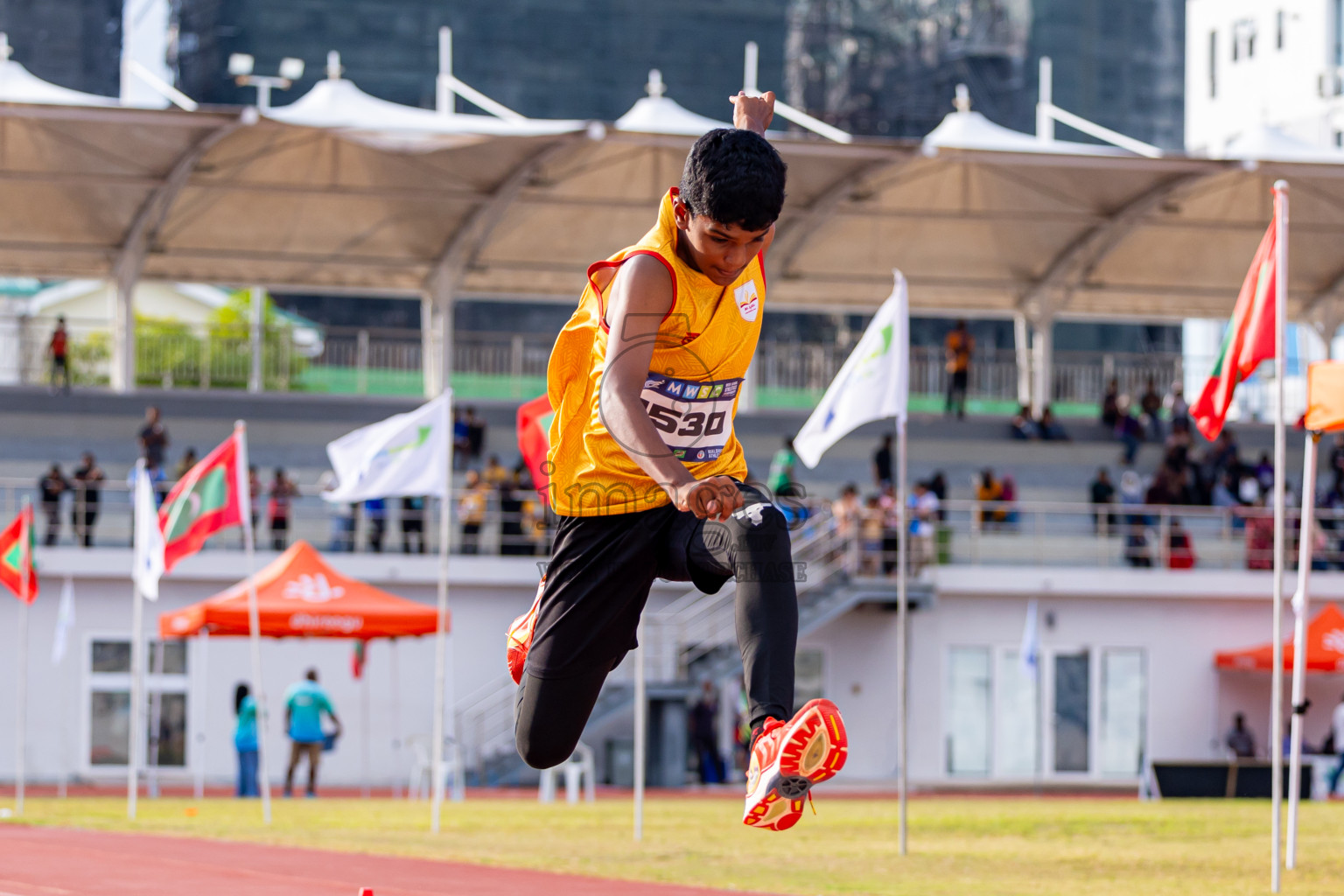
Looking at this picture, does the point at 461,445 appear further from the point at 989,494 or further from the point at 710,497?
the point at 710,497

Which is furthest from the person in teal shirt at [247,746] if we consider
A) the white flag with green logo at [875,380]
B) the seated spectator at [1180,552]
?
the seated spectator at [1180,552]

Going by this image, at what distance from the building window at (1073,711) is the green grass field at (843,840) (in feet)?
27.9

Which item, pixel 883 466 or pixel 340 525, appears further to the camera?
pixel 883 466

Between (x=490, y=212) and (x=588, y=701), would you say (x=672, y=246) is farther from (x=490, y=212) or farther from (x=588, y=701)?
(x=490, y=212)

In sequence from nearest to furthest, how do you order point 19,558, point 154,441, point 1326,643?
point 19,558 < point 1326,643 < point 154,441

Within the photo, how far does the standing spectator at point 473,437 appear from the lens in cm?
3388

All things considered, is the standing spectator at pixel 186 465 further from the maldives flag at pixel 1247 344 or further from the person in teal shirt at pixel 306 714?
the maldives flag at pixel 1247 344

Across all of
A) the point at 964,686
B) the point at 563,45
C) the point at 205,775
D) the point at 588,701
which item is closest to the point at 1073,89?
the point at 563,45

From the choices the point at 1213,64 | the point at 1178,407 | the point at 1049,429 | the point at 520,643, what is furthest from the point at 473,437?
the point at 1213,64

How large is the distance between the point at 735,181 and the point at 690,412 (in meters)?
0.75

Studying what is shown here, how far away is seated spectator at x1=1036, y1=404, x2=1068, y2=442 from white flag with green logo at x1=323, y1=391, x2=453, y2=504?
68.2 ft

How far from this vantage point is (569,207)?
123 feet

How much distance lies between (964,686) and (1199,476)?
624cm

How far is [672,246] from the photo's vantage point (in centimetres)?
557
